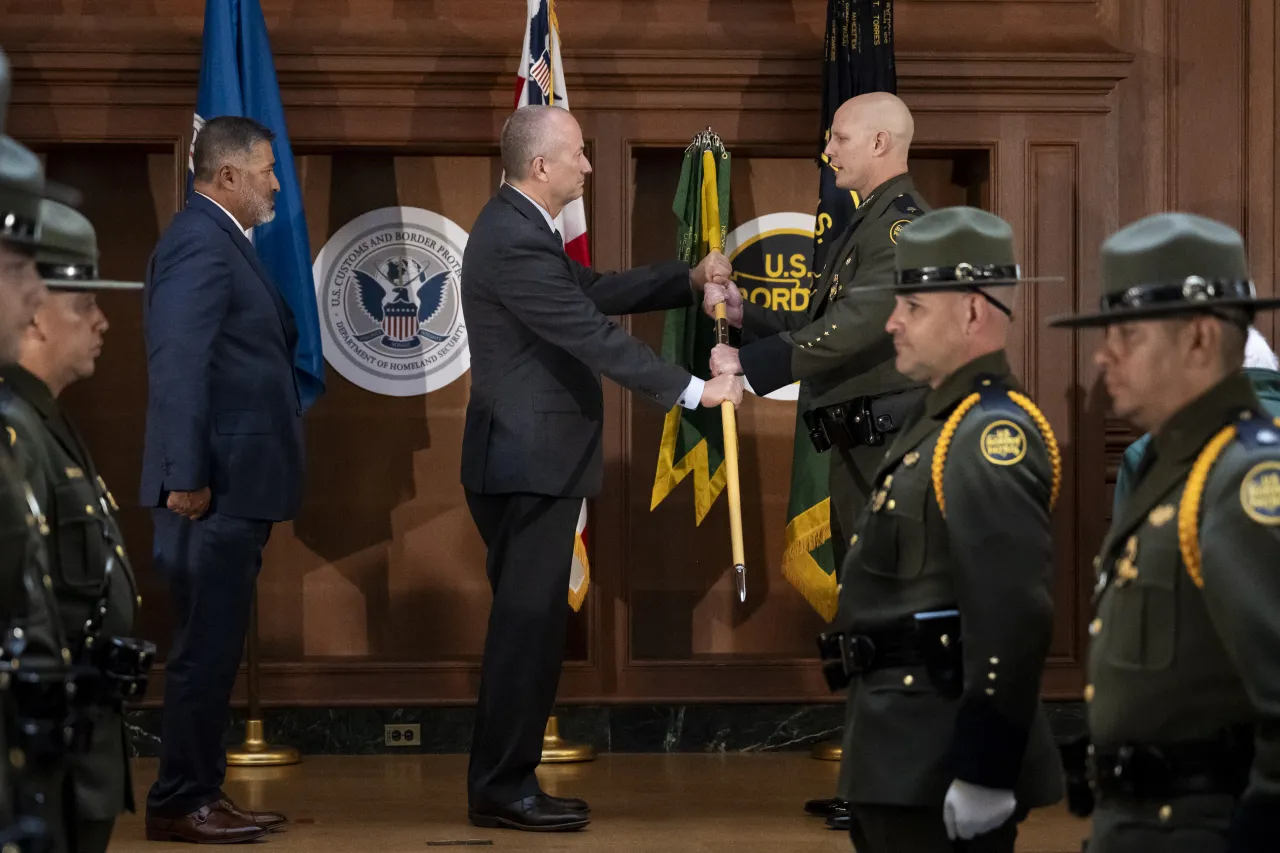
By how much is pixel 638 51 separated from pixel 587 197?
50 cm

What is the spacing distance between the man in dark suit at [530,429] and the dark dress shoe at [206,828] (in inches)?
22.6

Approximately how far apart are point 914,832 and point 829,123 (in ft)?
10.7

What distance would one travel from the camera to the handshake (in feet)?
15.0

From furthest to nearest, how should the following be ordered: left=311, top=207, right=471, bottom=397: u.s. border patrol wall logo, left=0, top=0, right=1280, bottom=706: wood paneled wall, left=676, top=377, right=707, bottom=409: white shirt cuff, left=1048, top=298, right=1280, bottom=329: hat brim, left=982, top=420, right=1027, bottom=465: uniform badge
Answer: left=311, top=207, right=471, bottom=397: u.s. border patrol wall logo → left=0, top=0, right=1280, bottom=706: wood paneled wall → left=676, top=377, right=707, bottom=409: white shirt cuff → left=982, top=420, right=1027, bottom=465: uniform badge → left=1048, top=298, right=1280, bottom=329: hat brim

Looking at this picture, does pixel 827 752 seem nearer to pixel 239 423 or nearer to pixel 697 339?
pixel 697 339

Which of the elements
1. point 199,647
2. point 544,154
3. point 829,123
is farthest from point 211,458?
point 829,123

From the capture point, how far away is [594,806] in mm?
4812

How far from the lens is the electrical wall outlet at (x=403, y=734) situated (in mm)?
5773

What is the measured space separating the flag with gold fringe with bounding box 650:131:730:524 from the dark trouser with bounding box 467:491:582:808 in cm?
96

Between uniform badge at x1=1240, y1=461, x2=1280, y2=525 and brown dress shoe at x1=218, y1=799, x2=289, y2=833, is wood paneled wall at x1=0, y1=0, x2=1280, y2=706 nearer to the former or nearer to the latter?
brown dress shoe at x1=218, y1=799, x2=289, y2=833

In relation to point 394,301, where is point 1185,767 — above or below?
below

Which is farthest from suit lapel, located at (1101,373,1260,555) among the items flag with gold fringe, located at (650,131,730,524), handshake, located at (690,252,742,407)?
flag with gold fringe, located at (650,131,730,524)

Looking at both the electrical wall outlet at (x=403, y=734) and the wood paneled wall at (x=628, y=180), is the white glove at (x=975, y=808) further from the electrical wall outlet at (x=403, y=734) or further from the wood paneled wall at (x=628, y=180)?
the electrical wall outlet at (x=403, y=734)

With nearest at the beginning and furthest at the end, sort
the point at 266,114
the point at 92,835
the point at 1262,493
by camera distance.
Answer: the point at 1262,493, the point at 92,835, the point at 266,114
